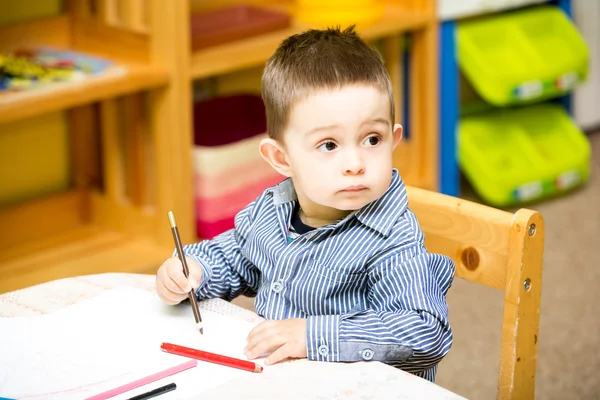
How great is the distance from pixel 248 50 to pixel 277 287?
1.41 meters

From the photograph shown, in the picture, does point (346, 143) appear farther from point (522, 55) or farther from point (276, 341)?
point (522, 55)

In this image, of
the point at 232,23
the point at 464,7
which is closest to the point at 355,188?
the point at 232,23

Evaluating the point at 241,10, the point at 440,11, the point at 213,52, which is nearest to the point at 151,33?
the point at 213,52

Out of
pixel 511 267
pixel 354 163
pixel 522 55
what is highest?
pixel 354 163

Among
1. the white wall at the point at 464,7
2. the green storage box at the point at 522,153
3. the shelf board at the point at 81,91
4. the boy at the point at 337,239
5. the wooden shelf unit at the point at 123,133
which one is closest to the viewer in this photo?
the boy at the point at 337,239

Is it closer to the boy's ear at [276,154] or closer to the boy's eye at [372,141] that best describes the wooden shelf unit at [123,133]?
the boy's ear at [276,154]

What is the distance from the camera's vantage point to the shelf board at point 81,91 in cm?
203

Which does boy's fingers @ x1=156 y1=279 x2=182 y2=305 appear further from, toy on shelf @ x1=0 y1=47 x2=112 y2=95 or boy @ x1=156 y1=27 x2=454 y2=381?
toy on shelf @ x1=0 y1=47 x2=112 y2=95

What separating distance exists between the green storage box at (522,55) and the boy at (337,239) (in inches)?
70.5

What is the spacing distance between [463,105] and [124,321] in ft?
7.66

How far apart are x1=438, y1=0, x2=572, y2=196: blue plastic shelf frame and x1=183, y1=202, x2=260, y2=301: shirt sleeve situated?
179 centimetres

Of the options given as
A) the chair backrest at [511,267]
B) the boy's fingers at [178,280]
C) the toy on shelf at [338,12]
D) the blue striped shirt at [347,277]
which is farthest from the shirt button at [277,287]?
the toy on shelf at [338,12]

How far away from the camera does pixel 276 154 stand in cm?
112

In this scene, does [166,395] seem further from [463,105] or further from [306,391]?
[463,105]
